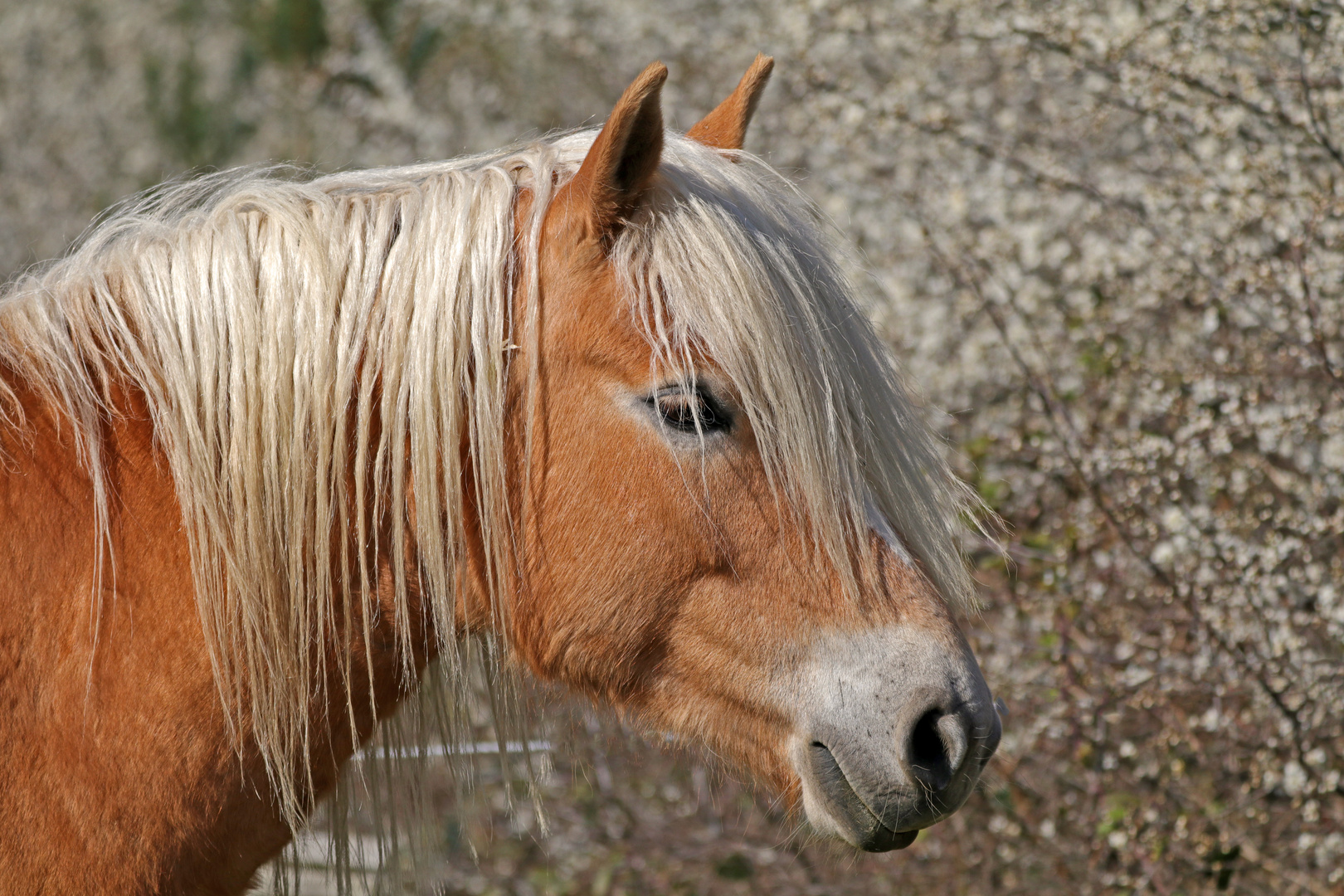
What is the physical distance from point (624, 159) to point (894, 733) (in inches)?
32.1

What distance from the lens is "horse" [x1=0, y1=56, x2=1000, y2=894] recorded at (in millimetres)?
1240

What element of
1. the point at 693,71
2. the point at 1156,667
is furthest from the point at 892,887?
the point at 693,71

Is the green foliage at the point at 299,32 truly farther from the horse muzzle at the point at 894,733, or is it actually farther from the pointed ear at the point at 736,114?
the horse muzzle at the point at 894,733

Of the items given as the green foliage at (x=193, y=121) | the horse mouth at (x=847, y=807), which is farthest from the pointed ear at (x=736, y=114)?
the green foliage at (x=193, y=121)

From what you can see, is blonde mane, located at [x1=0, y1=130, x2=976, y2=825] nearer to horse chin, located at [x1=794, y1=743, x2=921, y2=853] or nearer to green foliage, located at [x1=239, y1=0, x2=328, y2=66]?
horse chin, located at [x1=794, y1=743, x2=921, y2=853]

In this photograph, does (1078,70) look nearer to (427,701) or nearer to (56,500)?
(427,701)

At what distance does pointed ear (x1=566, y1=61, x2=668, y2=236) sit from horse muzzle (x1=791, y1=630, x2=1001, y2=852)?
0.65 metres

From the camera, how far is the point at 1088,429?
3100 mm

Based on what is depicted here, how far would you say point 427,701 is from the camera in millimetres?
1568

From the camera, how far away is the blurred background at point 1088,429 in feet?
8.08

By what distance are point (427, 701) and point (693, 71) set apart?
4.22 meters

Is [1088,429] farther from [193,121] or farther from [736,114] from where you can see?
[193,121]

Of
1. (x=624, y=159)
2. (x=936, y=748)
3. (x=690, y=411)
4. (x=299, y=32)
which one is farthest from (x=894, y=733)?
(x=299, y=32)

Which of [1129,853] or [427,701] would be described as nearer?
[427,701]
